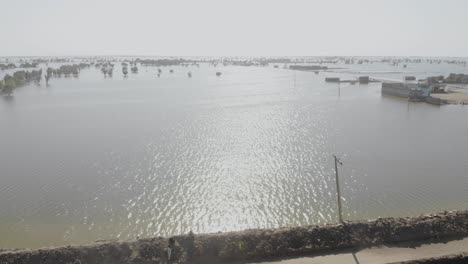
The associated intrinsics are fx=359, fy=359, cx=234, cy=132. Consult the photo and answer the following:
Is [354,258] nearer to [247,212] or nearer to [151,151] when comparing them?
[247,212]

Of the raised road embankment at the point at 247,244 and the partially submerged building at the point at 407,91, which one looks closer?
the raised road embankment at the point at 247,244

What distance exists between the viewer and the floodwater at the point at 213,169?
19375mm

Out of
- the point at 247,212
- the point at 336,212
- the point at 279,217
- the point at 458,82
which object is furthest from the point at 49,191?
the point at 458,82

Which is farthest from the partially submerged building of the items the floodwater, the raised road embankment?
the raised road embankment

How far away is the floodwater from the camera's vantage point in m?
19.4

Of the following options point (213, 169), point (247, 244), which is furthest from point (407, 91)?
point (247, 244)

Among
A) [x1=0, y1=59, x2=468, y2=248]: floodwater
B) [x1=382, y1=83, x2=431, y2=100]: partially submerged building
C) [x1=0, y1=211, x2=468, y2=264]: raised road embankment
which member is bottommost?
[x1=0, y1=59, x2=468, y2=248]: floodwater

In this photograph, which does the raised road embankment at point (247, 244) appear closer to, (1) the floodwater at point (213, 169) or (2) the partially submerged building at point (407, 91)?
(1) the floodwater at point (213, 169)

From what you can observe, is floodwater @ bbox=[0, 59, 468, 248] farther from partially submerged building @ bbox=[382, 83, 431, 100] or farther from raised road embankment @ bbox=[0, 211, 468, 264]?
partially submerged building @ bbox=[382, 83, 431, 100]

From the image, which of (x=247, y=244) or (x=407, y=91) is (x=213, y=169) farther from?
(x=407, y=91)

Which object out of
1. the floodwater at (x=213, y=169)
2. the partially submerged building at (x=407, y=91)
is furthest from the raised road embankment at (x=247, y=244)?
the partially submerged building at (x=407, y=91)

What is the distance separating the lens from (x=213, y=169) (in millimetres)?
27062

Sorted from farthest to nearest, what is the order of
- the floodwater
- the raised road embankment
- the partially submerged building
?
the partially submerged building < the floodwater < the raised road embankment

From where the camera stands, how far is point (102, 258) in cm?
1384
